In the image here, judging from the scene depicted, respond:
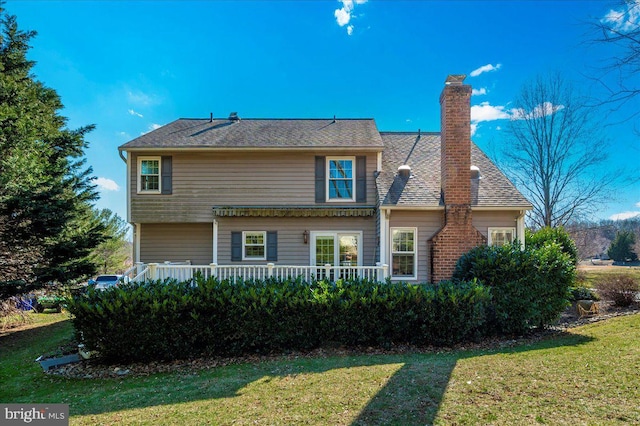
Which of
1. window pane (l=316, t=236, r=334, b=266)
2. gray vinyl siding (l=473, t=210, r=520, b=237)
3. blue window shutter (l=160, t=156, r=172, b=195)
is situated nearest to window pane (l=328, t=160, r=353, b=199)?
window pane (l=316, t=236, r=334, b=266)

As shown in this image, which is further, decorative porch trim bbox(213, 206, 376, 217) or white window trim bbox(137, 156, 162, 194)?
white window trim bbox(137, 156, 162, 194)

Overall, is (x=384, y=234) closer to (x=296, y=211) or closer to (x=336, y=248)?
(x=336, y=248)

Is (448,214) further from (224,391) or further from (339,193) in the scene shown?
(224,391)

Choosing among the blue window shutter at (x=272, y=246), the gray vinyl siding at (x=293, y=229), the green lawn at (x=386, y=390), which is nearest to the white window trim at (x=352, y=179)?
the gray vinyl siding at (x=293, y=229)

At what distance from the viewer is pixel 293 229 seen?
1092cm

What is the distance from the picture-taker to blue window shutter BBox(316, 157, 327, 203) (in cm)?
1098

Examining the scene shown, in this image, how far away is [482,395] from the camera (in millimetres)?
3822

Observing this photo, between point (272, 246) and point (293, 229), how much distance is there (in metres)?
0.93

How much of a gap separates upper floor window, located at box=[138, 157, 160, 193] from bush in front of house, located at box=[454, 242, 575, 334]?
1014 cm

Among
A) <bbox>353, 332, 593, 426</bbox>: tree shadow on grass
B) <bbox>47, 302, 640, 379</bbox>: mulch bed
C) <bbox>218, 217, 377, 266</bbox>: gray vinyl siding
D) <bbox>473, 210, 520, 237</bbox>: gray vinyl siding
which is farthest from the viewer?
<bbox>218, 217, 377, 266</bbox>: gray vinyl siding

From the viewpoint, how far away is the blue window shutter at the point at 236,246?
10.9 m

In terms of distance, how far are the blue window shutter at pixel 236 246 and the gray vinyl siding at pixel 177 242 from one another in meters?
0.92

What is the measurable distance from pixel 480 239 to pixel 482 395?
5.58m

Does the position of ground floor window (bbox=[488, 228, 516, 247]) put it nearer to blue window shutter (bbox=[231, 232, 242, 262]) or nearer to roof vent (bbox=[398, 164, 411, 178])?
roof vent (bbox=[398, 164, 411, 178])
